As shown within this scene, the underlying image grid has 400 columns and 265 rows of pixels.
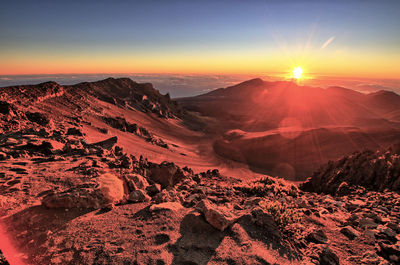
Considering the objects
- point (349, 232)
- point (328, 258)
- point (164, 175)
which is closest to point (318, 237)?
point (328, 258)

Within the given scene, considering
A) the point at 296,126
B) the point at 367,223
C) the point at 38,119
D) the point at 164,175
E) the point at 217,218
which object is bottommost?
the point at 296,126

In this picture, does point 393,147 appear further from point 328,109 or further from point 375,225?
point 328,109

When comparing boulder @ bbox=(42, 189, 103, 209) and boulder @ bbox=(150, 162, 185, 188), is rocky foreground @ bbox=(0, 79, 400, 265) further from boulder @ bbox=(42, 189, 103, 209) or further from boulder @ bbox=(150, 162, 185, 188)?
boulder @ bbox=(150, 162, 185, 188)

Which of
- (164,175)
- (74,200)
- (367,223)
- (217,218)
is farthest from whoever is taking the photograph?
(164,175)

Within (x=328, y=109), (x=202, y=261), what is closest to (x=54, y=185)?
(x=202, y=261)

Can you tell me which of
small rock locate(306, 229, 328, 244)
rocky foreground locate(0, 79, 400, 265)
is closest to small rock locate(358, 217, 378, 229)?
rocky foreground locate(0, 79, 400, 265)

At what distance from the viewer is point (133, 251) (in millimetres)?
3467

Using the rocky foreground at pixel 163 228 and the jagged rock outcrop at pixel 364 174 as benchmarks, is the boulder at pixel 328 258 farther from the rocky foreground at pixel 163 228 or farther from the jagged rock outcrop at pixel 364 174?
the jagged rock outcrop at pixel 364 174

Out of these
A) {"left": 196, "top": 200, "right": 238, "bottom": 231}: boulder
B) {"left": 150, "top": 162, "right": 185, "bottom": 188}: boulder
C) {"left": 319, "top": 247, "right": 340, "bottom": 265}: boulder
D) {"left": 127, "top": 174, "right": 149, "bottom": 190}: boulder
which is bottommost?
{"left": 150, "top": 162, "right": 185, "bottom": 188}: boulder

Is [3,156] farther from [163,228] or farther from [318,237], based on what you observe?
[318,237]

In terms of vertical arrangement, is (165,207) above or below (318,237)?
above

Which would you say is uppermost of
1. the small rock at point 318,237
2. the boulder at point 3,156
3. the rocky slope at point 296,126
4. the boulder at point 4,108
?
the boulder at point 4,108

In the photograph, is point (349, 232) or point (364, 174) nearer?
point (349, 232)

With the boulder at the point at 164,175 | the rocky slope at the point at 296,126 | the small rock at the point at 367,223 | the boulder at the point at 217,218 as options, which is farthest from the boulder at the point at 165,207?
the rocky slope at the point at 296,126
